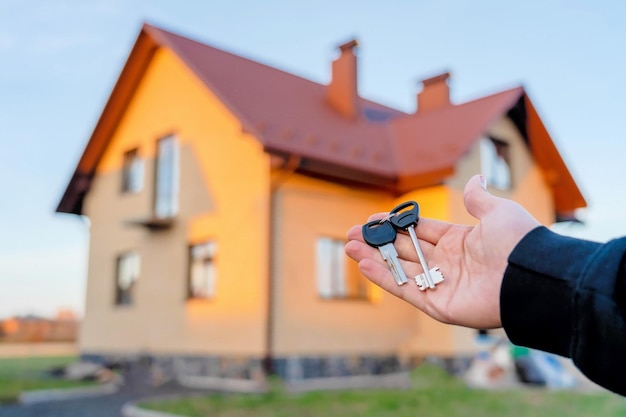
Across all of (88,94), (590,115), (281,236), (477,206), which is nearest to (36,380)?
(281,236)

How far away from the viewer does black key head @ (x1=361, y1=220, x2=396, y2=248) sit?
1.60 meters

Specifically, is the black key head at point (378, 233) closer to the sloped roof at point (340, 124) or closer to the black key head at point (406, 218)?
the black key head at point (406, 218)

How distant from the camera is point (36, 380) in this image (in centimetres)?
1016

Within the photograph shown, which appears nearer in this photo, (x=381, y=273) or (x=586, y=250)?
(x=586, y=250)

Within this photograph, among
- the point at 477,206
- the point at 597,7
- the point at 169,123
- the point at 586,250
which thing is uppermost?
the point at 169,123

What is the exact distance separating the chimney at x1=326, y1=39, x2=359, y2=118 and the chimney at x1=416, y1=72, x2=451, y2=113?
78.3 inches

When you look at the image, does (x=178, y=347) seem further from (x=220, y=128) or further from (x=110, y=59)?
(x=110, y=59)

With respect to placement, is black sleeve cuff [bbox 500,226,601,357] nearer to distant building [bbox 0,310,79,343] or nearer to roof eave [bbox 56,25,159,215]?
roof eave [bbox 56,25,159,215]

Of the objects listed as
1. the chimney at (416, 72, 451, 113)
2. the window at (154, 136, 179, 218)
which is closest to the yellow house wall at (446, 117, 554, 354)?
the chimney at (416, 72, 451, 113)

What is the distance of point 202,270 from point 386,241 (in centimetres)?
898

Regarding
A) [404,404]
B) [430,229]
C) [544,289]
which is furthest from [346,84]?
[544,289]

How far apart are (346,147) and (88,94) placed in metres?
5.99

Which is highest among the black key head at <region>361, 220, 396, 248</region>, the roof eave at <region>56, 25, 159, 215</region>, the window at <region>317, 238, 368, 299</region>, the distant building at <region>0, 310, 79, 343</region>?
the roof eave at <region>56, 25, 159, 215</region>

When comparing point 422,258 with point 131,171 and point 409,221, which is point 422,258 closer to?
point 409,221
